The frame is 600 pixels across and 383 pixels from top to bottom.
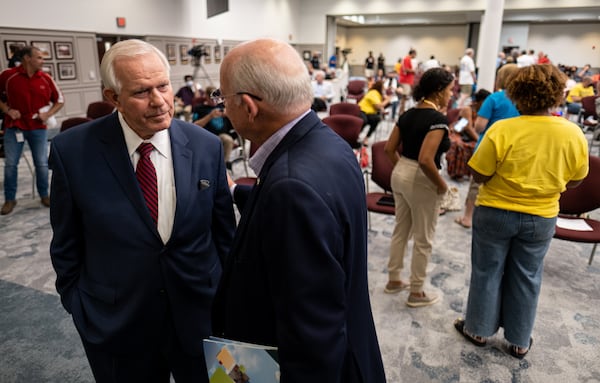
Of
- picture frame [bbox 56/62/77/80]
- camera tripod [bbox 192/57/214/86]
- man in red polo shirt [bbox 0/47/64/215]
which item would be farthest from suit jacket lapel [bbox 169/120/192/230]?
camera tripod [bbox 192/57/214/86]

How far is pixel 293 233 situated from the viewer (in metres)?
0.91

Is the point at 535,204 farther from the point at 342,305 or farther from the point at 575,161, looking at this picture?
the point at 342,305

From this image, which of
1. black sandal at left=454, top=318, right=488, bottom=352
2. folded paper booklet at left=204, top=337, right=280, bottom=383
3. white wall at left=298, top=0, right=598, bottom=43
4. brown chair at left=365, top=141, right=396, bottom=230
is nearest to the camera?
folded paper booklet at left=204, top=337, right=280, bottom=383

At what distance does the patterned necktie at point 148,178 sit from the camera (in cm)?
139

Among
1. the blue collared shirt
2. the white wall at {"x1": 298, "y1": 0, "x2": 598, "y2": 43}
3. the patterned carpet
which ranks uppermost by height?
the white wall at {"x1": 298, "y1": 0, "x2": 598, "y2": 43}

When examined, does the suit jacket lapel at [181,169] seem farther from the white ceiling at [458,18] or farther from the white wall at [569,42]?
the white wall at [569,42]

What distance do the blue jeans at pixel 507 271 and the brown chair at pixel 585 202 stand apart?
3.29 ft

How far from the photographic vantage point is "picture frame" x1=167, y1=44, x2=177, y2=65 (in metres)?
12.1

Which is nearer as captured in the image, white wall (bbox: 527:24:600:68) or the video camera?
the video camera

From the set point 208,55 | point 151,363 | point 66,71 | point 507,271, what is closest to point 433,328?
point 507,271

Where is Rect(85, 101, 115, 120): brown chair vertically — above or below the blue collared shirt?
below

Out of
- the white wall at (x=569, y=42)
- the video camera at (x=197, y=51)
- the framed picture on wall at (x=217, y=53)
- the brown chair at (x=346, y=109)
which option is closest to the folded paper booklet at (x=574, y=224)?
the brown chair at (x=346, y=109)

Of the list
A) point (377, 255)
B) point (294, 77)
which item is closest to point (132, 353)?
point (294, 77)

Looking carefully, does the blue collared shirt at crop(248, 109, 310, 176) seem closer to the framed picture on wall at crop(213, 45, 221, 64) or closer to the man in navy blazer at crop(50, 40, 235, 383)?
the man in navy blazer at crop(50, 40, 235, 383)
